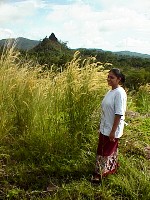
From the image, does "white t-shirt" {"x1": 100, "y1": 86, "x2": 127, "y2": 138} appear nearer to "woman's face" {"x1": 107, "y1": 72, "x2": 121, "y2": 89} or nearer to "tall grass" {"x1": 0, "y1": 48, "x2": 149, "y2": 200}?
"woman's face" {"x1": 107, "y1": 72, "x2": 121, "y2": 89}

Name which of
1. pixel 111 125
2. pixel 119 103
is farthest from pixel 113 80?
pixel 111 125

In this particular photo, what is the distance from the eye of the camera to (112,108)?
198 inches

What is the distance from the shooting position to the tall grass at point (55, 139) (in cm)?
487

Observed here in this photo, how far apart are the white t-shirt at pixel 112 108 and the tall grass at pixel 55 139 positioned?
1.85ft

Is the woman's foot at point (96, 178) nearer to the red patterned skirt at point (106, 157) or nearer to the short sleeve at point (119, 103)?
the red patterned skirt at point (106, 157)

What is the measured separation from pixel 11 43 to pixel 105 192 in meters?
3.04

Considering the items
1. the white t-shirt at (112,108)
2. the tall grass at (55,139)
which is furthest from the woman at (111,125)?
the tall grass at (55,139)

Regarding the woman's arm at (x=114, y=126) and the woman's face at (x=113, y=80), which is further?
the woman's face at (x=113, y=80)

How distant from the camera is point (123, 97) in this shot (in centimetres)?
502

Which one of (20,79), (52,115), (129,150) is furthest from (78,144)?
(20,79)

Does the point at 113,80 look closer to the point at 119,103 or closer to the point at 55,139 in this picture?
the point at 119,103

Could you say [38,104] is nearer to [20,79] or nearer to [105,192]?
[20,79]

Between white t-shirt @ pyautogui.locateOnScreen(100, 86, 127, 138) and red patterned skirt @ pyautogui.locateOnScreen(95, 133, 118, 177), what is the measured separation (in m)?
0.12

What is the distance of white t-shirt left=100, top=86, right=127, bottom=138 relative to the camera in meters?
4.95
